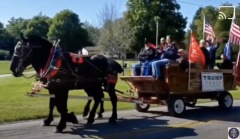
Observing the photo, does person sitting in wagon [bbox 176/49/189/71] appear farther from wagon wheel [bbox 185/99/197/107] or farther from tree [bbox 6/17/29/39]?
tree [bbox 6/17/29/39]

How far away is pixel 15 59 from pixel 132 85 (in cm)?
519

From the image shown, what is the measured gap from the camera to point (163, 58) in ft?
45.0

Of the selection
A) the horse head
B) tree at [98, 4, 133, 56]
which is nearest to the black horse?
the horse head

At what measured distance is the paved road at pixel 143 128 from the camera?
986cm

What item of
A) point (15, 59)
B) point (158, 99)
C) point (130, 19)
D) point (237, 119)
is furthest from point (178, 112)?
point (130, 19)

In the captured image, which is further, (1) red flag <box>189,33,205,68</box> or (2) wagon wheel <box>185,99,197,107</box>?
(2) wagon wheel <box>185,99,197,107</box>

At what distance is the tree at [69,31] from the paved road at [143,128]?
2812 inches

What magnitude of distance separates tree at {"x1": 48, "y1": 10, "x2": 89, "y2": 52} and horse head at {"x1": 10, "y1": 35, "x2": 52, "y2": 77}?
7309 centimetres

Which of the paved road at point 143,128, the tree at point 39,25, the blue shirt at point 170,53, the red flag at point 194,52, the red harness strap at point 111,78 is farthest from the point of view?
the tree at point 39,25

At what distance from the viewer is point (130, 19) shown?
234 ft

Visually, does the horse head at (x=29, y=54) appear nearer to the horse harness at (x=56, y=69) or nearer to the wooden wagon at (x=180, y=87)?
the horse harness at (x=56, y=69)

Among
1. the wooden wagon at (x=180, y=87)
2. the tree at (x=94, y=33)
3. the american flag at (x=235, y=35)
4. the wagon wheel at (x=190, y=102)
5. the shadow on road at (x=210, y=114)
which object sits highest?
the tree at (x=94, y=33)

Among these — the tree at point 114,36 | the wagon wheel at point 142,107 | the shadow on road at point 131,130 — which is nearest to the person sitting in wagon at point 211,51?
the wagon wheel at point 142,107

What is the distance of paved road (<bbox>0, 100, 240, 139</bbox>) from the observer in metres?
9.86
